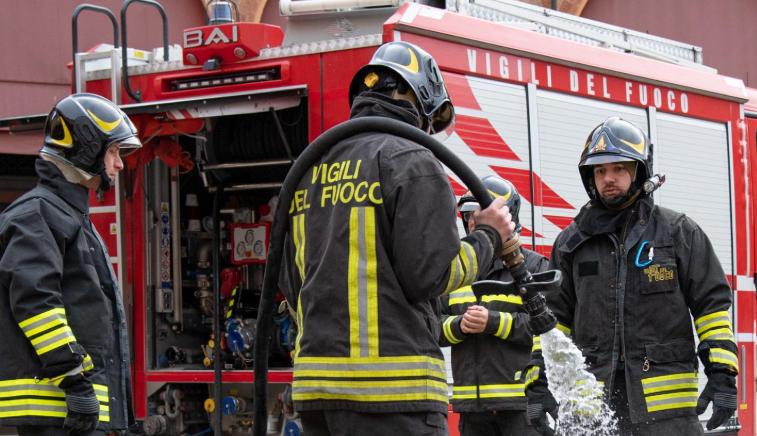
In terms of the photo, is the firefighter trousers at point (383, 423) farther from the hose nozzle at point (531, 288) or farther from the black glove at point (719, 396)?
the black glove at point (719, 396)

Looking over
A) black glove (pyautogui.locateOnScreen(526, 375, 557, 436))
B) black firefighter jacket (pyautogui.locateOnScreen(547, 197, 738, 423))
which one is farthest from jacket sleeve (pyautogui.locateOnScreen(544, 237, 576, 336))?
black glove (pyautogui.locateOnScreen(526, 375, 557, 436))

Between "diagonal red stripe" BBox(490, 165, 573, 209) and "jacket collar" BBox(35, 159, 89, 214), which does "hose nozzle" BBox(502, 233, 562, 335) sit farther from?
"diagonal red stripe" BBox(490, 165, 573, 209)

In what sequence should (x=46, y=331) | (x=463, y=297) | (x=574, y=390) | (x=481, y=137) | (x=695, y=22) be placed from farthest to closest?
(x=695, y=22) → (x=481, y=137) → (x=463, y=297) → (x=574, y=390) → (x=46, y=331)

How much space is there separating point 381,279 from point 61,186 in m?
1.69

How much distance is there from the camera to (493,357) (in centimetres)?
580

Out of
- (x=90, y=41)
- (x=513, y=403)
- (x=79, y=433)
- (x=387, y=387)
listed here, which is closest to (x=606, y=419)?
(x=513, y=403)

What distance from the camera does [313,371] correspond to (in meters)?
3.69

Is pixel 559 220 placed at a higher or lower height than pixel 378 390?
higher

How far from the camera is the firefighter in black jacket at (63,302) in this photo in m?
4.45

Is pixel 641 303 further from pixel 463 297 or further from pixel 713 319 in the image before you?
pixel 463 297

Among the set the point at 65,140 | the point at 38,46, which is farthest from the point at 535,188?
the point at 38,46

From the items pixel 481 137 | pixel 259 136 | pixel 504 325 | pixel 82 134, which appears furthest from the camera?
pixel 259 136

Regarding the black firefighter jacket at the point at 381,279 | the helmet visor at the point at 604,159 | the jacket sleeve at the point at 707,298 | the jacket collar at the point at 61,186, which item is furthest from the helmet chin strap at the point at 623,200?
the jacket collar at the point at 61,186

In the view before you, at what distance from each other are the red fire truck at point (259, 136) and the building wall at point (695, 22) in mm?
9356
